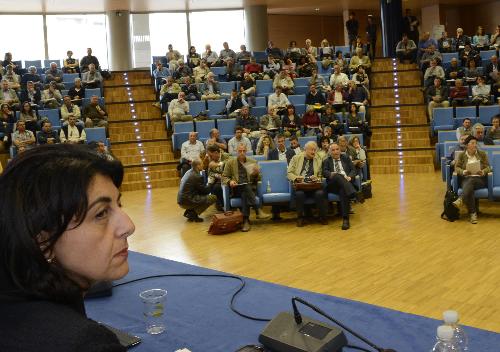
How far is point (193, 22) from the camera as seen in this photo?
1900 cm

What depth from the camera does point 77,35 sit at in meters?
17.9

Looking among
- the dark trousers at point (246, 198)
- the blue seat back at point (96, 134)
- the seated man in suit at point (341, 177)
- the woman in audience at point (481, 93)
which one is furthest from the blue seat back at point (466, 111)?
the blue seat back at point (96, 134)

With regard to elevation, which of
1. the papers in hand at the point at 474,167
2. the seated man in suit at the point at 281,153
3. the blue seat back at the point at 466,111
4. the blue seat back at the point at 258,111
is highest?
the blue seat back at the point at 258,111

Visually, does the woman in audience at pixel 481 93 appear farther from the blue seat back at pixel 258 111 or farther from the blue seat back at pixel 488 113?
the blue seat back at pixel 258 111

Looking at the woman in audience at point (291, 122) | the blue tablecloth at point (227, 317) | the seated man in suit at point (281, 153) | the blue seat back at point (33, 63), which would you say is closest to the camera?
the blue tablecloth at point (227, 317)

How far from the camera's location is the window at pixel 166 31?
1862 centimetres

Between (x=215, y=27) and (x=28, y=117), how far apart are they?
9792 mm

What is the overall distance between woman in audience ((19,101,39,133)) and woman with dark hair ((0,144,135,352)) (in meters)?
10.5

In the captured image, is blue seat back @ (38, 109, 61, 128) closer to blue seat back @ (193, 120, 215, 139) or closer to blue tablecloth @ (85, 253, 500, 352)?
blue seat back @ (193, 120, 215, 139)

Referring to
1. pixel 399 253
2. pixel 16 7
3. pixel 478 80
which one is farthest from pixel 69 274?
pixel 16 7

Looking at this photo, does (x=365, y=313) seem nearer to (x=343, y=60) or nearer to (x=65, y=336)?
(x=65, y=336)

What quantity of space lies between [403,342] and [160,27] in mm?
17719

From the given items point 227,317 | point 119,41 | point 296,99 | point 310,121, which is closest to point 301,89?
point 296,99

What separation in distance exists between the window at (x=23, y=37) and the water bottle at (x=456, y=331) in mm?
17168
